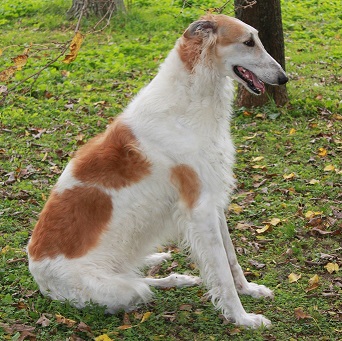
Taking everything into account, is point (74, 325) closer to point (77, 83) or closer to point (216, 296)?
point (216, 296)

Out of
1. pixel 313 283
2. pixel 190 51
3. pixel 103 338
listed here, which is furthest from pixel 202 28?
pixel 103 338

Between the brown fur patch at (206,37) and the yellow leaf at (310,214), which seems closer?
the brown fur patch at (206,37)

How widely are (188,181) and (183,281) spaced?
3.21ft

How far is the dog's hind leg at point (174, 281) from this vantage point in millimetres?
5168

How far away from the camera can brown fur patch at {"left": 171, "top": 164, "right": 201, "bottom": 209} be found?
4.61m

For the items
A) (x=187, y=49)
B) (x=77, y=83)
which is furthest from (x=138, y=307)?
(x=77, y=83)

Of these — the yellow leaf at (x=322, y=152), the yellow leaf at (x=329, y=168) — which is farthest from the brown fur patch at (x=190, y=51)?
the yellow leaf at (x=322, y=152)

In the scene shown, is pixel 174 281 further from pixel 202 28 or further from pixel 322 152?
pixel 322 152

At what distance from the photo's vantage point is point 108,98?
9.38 meters

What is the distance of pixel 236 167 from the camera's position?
7281mm

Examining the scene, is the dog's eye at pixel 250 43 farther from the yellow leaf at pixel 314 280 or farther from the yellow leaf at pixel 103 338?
the yellow leaf at pixel 103 338

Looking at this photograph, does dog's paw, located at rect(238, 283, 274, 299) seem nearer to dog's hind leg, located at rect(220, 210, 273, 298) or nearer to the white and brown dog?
dog's hind leg, located at rect(220, 210, 273, 298)

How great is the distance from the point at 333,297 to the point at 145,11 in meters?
9.75

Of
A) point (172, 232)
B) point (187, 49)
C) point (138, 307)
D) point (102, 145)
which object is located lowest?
point (138, 307)
